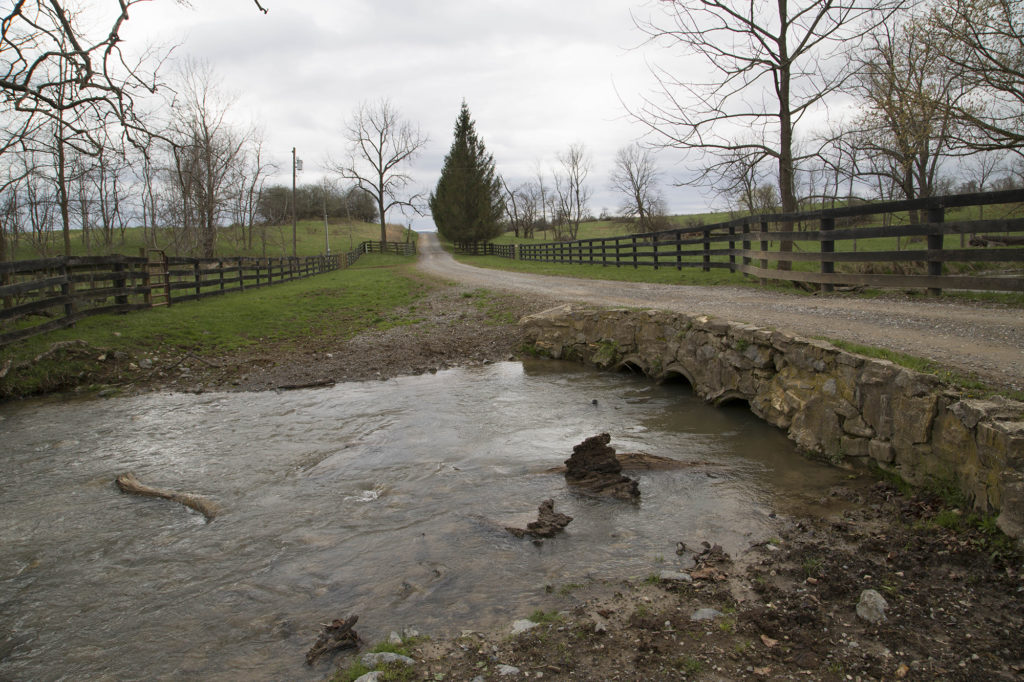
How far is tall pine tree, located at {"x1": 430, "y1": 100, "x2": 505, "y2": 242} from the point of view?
2237 inches

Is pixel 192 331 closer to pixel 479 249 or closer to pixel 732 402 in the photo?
pixel 732 402

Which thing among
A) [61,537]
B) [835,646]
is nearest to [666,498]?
[835,646]

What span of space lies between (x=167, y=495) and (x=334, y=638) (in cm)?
301

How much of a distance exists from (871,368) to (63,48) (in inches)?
429

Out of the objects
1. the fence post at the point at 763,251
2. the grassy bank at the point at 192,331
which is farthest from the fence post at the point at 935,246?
the grassy bank at the point at 192,331

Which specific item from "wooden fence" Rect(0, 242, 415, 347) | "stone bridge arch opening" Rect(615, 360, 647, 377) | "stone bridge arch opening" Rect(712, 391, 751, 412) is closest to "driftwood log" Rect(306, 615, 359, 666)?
"stone bridge arch opening" Rect(712, 391, 751, 412)

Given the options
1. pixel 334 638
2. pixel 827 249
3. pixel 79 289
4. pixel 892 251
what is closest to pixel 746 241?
pixel 827 249

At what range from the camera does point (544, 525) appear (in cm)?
455

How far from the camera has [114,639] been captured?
3387mm

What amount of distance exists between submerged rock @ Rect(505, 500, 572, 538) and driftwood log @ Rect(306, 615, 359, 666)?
1483 millimetres

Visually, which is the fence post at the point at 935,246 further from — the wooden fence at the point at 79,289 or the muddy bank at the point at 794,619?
the wooden fence at the point at 79,289

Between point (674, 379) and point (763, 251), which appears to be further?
point (763, 251)

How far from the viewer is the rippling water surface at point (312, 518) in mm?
3459

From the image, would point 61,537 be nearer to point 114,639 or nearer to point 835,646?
point 114,639
